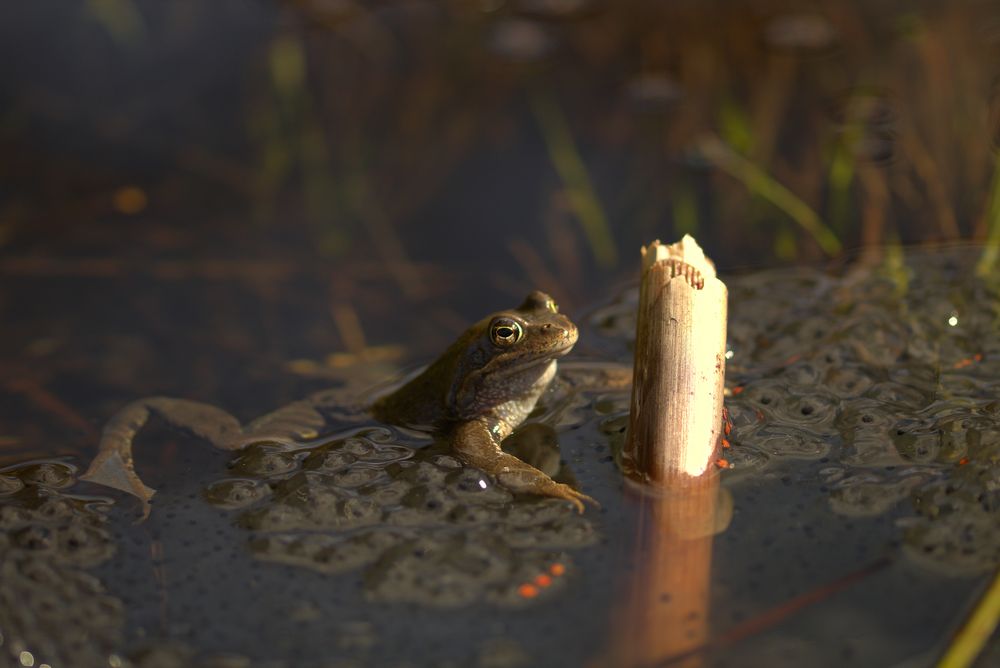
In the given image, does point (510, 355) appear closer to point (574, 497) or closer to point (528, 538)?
point (574, 497)

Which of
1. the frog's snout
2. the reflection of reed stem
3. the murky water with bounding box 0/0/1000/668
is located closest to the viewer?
the reflection of reed stem

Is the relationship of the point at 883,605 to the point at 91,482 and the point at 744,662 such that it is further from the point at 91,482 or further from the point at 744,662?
the point at 91,482

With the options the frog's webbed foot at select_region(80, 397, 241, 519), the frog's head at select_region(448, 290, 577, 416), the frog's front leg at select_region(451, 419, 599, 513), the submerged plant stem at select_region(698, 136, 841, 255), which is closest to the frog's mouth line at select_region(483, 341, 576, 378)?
the frog's head at select_region(448, 290, 577, 416)

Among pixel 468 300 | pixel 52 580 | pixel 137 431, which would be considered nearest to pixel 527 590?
pixel 52 580

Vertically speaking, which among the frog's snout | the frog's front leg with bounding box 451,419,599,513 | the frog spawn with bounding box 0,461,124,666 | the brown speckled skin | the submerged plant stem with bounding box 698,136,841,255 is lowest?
the frog spawn with bounding box 0,461,124,666

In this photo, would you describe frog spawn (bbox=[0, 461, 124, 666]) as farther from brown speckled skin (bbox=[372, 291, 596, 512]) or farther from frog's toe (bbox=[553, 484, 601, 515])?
frog's toe (bbox=[553, 484, 601, 515])

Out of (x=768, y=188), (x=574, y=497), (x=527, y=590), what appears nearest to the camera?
(x=527, y=590)

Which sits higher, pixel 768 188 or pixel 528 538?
pixel 768 188

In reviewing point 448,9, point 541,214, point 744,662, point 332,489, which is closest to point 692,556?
point 744,662
